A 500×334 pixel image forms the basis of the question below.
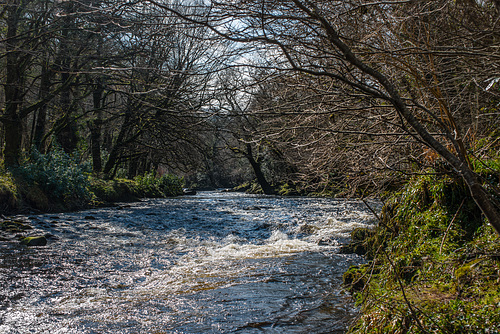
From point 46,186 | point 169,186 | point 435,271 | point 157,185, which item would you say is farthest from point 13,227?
point 169,186

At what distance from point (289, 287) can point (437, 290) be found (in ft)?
7.25

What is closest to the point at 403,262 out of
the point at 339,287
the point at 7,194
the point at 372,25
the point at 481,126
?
the point at 339,287

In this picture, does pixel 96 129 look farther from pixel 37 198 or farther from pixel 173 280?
pixel 173 280

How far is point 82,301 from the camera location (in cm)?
396

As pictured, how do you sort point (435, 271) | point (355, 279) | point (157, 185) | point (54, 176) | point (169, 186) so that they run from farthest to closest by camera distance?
point (169, 186) < point (157, 185) < point (54, 176) < point (355, 279) < point (435, 271)

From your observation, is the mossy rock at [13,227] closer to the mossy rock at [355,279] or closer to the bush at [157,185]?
the mossy rock at [355,279]

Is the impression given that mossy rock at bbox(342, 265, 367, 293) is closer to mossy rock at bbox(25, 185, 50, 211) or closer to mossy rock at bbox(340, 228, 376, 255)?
mossy rock at bbox(340, 228, 376, 255)

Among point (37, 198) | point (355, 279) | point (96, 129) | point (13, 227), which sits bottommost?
point (355, 279)

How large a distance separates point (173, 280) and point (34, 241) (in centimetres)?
318

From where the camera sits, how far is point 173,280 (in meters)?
4.87

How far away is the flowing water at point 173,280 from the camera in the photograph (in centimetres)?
345

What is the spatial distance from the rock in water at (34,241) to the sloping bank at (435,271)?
5402 millimetres

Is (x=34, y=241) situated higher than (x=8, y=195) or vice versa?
(x=8, y=195)

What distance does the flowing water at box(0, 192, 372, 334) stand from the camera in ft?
11.3
